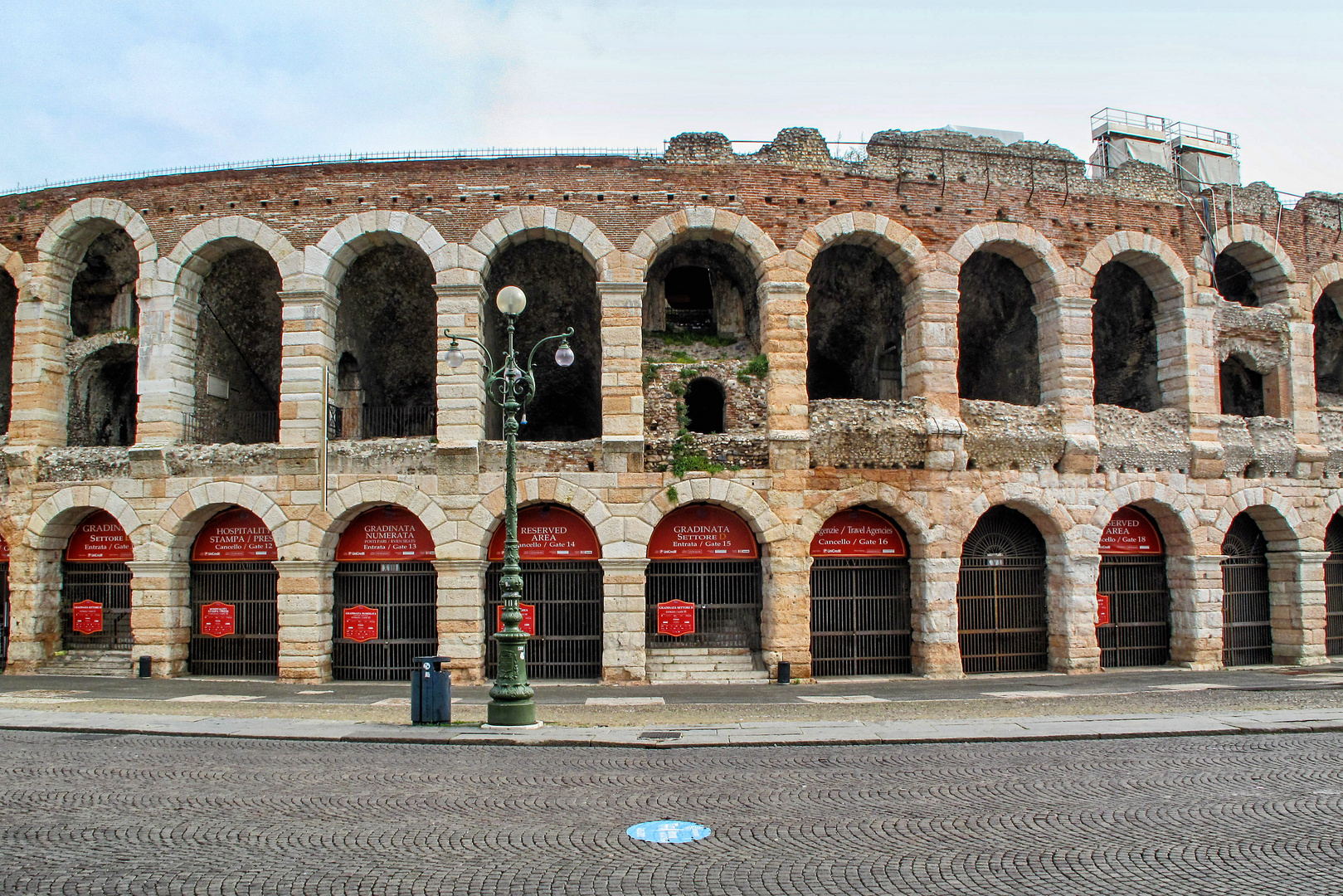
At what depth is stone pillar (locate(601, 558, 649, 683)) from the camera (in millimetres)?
17922

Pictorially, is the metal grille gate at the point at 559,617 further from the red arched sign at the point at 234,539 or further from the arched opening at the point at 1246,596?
the arched opening at the point at 1246,596

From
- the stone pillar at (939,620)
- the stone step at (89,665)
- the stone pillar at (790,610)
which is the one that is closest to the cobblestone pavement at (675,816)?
the stone pillar at (790,610)

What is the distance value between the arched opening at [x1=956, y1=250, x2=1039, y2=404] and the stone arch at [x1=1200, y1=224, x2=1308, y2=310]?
4.05 meters

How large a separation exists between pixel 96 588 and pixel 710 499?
1367cm

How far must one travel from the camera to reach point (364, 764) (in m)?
10.6

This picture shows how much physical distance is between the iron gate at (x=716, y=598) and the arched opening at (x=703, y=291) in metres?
5.14

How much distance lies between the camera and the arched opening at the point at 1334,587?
21922 millimetres

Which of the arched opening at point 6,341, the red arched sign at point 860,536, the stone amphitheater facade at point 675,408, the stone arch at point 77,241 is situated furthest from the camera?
the arched opening at point 6,341

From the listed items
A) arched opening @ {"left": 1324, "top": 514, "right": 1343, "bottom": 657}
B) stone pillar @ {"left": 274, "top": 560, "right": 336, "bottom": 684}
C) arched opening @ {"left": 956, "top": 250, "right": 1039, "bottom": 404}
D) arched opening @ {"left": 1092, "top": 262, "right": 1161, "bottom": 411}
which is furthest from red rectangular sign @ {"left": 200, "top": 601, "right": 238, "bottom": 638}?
arched opening @ {"left": 1324, "top": 514, "right": 1343, "bottom": 657}

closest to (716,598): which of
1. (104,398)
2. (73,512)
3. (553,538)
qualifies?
(553,538)

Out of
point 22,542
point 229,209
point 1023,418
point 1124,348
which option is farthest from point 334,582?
point 1124,348

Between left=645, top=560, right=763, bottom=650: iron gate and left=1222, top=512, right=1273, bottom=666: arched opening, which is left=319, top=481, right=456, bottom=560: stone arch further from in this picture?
left=1222, top=512, right=1273, bottom=666: arched opening

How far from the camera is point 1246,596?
21.3 meters

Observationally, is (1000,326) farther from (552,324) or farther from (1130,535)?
(552,324)
